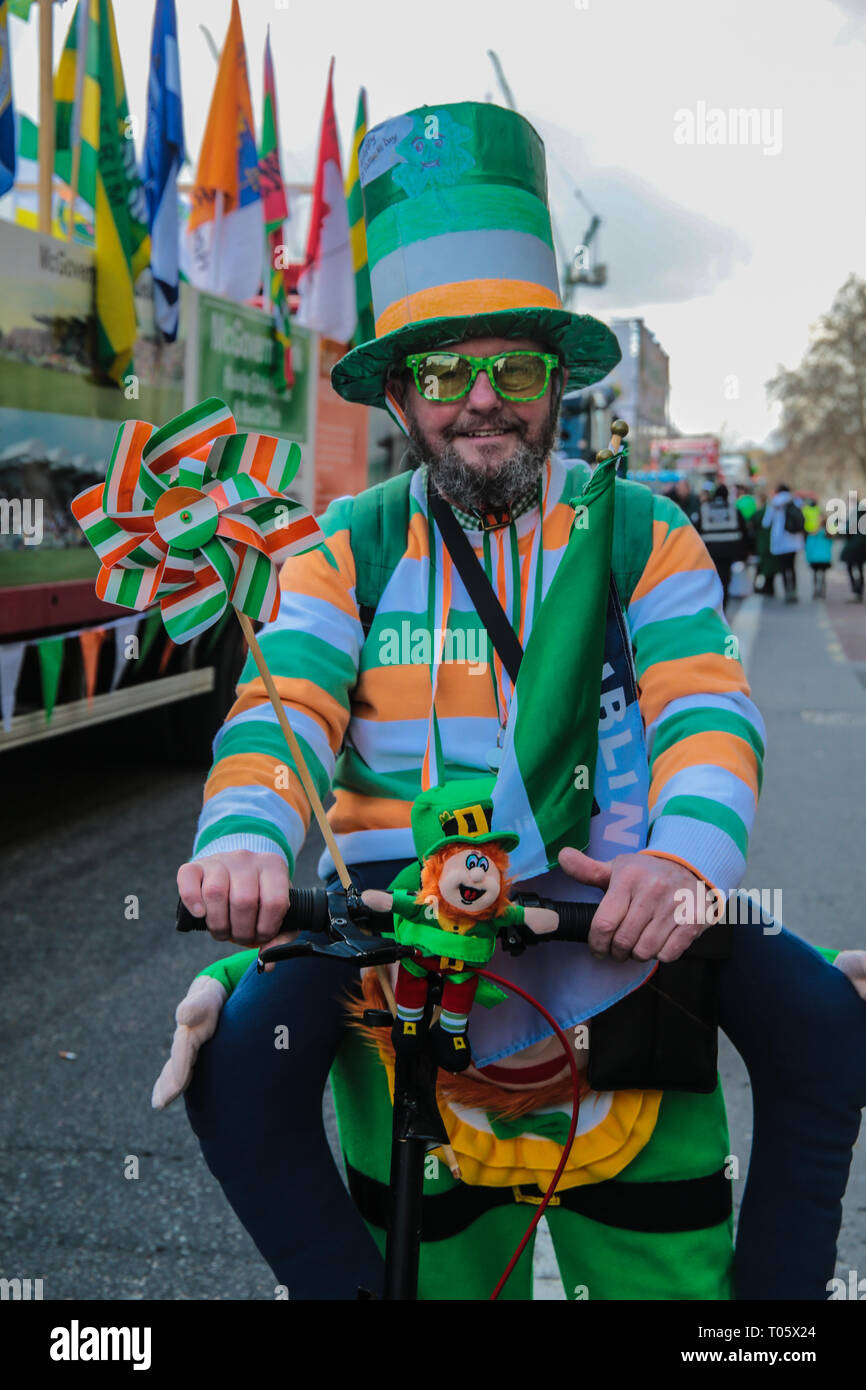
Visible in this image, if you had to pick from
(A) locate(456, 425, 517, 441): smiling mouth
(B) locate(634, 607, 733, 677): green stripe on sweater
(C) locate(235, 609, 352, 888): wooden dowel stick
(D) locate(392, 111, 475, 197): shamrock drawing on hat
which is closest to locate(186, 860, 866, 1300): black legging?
(C) locate(235, 609, 352, 888): wooden dowel stick

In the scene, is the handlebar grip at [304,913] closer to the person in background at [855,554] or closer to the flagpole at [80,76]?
the flagpole at [80,76]

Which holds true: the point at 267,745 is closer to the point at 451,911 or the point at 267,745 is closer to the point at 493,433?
the point at 451,911

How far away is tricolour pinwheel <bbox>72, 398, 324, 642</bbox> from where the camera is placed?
1335 mm

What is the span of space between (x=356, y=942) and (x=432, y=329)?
82 centimetres

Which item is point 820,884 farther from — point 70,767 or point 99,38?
point 99,38

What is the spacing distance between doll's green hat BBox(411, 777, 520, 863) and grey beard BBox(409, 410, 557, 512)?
0.47 meters

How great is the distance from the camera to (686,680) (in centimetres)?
175

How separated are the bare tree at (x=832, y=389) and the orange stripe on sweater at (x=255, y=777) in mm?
71789

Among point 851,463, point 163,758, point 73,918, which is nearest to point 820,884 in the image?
point 73,918

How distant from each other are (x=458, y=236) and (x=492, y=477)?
32 cm

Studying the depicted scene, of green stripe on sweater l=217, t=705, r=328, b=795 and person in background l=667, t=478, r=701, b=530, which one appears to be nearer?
green stripe on sweater l=217, t=705, r=328, b=795

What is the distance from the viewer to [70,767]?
8328mm

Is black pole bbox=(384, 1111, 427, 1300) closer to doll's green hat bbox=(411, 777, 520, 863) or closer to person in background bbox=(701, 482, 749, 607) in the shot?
doll's green hat bbox=(411, 777, 520, 863)

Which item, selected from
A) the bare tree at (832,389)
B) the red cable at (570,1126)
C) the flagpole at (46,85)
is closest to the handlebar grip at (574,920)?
the red cable at (570,1126)
